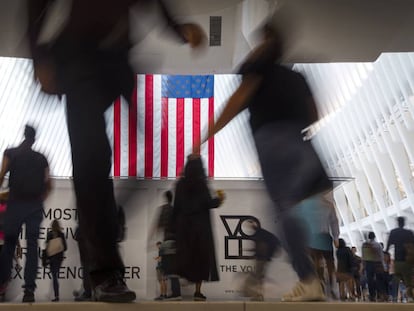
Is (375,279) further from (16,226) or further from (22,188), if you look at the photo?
(22,188)

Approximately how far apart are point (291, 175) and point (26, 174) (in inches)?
67.5

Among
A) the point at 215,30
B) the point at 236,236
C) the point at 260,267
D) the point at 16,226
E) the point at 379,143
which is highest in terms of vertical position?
the point at 379,143

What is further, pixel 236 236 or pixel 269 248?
pixel 236 236

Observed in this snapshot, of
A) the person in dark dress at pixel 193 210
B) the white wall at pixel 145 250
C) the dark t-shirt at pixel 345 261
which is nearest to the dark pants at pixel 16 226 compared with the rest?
the white wall at pixel 145 250

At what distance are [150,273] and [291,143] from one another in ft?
15.1

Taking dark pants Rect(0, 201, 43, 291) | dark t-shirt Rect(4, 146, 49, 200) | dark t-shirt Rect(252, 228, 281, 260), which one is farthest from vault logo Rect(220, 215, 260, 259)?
dark t-shirt Rect(252, 228, 281, 260)

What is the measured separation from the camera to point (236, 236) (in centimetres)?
684

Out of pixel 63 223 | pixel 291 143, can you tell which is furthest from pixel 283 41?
pixel 63 223

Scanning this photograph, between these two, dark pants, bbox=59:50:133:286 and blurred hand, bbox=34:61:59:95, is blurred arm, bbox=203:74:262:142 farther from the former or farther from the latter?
blurred hand, bbox=34:61:59:95

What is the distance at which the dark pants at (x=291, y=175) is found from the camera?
1986 mm

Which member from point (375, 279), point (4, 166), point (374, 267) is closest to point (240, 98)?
point (4, 166)

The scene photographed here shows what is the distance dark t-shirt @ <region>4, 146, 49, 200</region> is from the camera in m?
3.19

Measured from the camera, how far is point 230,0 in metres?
7.35

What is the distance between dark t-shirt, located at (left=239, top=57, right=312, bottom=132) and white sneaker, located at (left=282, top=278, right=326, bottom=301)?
1.77 ft
